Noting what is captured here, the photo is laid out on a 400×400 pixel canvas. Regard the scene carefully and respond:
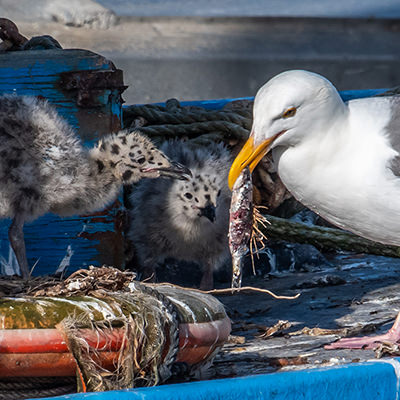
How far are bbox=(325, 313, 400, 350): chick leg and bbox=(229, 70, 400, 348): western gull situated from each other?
37 centimetres

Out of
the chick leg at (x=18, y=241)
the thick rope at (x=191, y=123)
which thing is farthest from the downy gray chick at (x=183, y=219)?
the chick leg at (x=18, y=241)

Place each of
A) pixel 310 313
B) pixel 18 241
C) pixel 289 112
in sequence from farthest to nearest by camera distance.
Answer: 1. pixel 310 313
2. pixel 18 241
3. pixel 289 112

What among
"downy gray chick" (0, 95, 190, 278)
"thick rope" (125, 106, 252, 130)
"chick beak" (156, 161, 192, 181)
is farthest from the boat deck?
"thick rope" (125, 106, 252, 130)

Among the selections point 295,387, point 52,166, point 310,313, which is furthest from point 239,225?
Result: point 295,387

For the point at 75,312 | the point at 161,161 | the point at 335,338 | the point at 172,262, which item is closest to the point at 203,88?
the point at 172,262

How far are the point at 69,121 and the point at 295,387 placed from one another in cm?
204

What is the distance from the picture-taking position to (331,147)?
287 cm

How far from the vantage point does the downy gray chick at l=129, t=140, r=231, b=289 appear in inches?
164

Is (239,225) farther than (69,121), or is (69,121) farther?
(69,121)

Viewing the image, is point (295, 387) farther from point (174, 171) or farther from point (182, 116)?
point (182, 116)

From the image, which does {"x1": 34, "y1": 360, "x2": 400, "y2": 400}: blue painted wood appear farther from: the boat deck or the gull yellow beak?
the gull yellow beak

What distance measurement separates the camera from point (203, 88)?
359 inches

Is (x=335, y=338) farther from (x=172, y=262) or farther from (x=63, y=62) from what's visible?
(x=63, y=62)

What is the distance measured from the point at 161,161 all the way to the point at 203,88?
18.2ft
